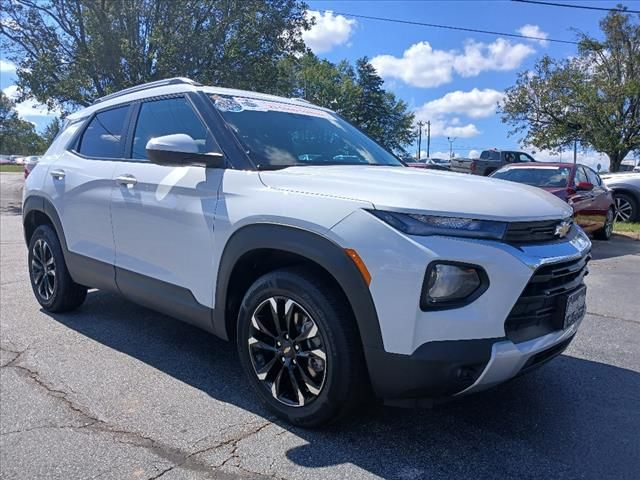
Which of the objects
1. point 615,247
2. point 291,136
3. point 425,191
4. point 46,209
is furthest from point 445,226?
point 615,247

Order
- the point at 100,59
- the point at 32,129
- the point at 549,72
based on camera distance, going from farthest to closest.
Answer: the point at 32,129
the point at 549,72
the point at 100,59

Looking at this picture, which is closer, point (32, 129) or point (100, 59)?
point (100, 59)

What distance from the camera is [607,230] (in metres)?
10.6

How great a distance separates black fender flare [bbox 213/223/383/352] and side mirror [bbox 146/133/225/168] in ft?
1.61

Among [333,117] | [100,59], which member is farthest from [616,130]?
[333,117]

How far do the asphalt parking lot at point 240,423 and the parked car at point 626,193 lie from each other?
928 centimetres

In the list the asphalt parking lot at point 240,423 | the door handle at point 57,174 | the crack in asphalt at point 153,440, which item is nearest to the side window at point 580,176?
the asphalt parking lot at point 240,423

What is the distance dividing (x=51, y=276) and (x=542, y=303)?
418cm

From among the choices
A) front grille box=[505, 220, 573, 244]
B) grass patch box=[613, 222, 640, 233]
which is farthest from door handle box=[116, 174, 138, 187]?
grass patch box=[613, 222, 640, 233]

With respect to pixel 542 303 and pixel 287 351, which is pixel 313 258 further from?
pixel 542 303

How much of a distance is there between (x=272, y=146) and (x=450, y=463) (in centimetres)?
204

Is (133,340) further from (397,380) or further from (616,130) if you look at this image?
(616,130)

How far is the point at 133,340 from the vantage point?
4.31m

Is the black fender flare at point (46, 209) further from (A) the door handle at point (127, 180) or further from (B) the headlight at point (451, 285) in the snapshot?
(B) the headlight at point (451, 285)
